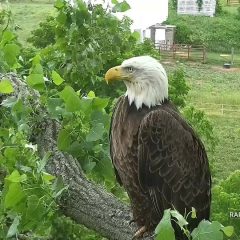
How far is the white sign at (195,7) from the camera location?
28.0 metres

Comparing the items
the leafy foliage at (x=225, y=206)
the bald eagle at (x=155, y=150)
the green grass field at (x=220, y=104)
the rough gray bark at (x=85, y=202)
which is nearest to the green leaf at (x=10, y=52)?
the rough gray bark at (x=85, y=202)

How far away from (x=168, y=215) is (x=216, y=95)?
16.6 m

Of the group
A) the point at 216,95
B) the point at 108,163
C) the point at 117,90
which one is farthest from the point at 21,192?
the point at 216,95

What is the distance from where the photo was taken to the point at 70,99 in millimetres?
3072

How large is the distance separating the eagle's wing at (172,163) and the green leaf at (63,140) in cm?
46

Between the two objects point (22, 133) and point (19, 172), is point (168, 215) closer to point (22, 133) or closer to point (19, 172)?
point (19, 172)

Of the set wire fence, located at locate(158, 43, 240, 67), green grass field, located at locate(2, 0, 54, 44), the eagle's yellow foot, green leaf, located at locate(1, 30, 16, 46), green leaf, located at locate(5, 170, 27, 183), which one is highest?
green leaf, located at locate(1, 30, 16, 46)

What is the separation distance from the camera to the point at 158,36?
2433cm

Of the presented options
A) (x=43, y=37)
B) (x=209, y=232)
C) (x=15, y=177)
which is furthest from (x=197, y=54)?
(x=209, y=232)

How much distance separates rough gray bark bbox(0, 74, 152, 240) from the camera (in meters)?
3.10

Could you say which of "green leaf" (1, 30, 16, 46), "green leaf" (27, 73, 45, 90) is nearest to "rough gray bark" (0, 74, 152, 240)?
"green leaf" (27, 73, 45, 90)

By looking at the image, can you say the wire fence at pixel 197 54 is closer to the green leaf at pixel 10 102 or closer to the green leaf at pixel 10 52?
the green leaf at pixel 10 52

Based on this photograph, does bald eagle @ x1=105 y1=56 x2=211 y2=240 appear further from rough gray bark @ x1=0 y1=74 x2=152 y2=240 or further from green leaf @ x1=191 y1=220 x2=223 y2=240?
green leaf @ x1=191 y1=220 x2=223 y2=240

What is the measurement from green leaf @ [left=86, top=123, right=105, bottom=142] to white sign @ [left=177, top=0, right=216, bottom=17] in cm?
2552
